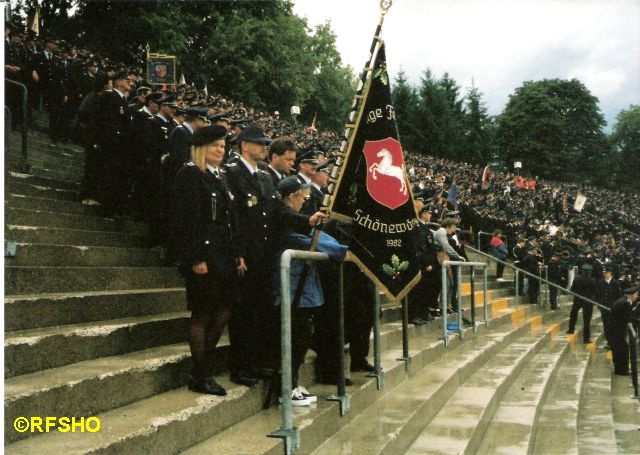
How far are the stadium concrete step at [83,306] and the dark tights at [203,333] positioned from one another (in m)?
0.87

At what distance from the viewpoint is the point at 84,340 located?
13.2ft

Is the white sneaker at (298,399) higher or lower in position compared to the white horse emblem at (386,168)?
lower

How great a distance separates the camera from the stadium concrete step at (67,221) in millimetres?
5621

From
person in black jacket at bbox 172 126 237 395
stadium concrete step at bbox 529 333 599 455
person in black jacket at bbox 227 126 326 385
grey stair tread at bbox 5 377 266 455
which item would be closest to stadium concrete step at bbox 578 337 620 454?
stadium concrete step at bbox 529 333 599 455

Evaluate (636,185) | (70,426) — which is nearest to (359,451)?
(70,426)

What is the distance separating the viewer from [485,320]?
11.3 m

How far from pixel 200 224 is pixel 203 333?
2.08 ft

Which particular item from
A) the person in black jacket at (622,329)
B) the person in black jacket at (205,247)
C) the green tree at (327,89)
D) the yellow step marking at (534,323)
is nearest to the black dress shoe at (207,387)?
the person in black jacket at (205,247)

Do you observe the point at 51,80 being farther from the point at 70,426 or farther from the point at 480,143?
the point at 480,143

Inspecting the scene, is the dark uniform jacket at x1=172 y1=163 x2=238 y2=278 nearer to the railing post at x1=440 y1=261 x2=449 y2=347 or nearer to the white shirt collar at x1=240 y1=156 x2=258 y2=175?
the white shirt collar at x1=240 y1=156 x2=258 y2=175

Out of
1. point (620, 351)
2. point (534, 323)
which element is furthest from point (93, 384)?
point (534, 323)

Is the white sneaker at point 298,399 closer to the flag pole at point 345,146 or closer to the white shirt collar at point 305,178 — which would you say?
the flag pole at point 345,146

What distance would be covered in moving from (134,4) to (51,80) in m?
16.3

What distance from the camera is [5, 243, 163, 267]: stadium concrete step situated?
4941 mm
